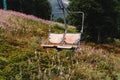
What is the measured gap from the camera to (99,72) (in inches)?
516

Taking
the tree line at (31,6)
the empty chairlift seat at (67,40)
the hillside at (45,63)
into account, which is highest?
the tree line at (31,6)

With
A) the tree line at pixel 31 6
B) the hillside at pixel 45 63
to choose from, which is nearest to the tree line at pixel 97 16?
the hillside at pixel 45 63

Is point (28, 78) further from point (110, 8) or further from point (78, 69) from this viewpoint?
point (110, 8)

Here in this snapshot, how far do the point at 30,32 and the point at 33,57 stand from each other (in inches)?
278

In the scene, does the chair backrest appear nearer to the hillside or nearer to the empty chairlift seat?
the empty chairlift seat

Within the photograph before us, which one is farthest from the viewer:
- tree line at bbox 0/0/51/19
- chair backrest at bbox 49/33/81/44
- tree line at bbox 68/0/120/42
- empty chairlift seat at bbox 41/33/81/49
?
tree line at bbox 0/0/51/19

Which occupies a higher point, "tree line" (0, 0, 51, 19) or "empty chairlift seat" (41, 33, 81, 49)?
"tree line" (0, 0, 51, 19)

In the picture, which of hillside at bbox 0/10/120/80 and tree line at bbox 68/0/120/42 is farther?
tree line at bbox 68/0/120/42

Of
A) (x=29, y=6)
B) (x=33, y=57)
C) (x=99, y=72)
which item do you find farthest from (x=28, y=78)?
(x=29, y=6)

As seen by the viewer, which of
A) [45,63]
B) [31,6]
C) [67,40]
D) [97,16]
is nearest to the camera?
[45,63]

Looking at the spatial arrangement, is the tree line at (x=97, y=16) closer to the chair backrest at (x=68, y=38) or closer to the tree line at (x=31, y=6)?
the chair backrest at (x=68, y=38)

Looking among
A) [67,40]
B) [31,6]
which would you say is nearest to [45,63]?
[67,40]

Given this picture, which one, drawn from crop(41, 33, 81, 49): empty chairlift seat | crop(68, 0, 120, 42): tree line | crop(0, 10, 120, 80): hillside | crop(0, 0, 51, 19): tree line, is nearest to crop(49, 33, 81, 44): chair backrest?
crop(41, 33, 81, 49): empty chairlift seat

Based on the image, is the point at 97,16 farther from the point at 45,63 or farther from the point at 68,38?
the point at 45,63
